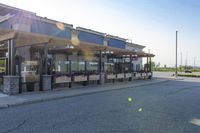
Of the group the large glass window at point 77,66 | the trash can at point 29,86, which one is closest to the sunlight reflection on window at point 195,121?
the trash can at point 29,86

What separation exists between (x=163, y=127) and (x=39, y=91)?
9.85 meters

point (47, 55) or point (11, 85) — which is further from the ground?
point (47, 55)

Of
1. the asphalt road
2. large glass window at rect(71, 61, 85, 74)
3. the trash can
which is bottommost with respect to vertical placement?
the asphalt road

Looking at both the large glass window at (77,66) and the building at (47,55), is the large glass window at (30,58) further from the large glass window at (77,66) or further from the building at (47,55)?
the large glass window at (77,66)

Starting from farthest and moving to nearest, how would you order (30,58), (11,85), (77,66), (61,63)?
(77,66)
(61,63)
(30,58)
(11,85)

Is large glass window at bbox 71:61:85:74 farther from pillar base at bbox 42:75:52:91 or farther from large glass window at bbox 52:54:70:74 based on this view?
pillar base at bbox 42:75:52:91

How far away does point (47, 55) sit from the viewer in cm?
1605

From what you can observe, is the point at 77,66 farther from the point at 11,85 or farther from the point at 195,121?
the point at 195,121

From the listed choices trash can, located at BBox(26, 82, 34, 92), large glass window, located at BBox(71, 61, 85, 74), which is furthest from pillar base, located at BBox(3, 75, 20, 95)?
large glass window, located at BBox(71, 61, 85, 74)

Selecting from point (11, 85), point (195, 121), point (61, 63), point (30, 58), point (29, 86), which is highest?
point (30, 58)

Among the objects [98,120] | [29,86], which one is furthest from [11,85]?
[98,120]

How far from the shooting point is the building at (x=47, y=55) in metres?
13.7

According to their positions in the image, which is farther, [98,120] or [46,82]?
[46,82]

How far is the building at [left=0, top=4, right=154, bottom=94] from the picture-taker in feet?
44.8
